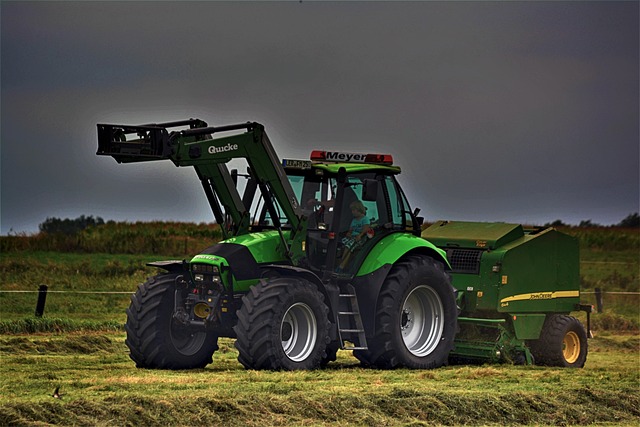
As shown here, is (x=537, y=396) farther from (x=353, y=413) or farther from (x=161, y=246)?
(x=161, y=246)

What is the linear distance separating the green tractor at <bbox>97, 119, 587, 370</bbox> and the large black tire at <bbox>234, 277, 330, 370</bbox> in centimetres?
1

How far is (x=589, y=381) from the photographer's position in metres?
16.2

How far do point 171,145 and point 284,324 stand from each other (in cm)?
270

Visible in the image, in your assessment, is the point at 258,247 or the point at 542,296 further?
the point at 542,296

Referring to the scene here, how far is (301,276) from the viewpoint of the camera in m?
15.8

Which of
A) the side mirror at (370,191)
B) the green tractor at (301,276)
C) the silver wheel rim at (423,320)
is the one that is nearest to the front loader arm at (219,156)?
the green tractor at (301,276)

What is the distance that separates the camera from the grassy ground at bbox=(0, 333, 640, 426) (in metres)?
11.8

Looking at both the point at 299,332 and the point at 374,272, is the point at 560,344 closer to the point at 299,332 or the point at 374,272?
the point at 374,272

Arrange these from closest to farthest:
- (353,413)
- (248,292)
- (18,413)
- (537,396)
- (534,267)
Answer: (18,413) → (353,413) → (537,396) → (248,292) → (534,267)

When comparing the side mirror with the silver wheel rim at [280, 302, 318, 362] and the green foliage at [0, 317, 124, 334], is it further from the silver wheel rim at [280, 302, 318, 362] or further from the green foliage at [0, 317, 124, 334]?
the green foliage at [0, 317, 124, 334]

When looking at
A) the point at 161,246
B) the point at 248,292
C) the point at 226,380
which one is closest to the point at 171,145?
the point at 248,292

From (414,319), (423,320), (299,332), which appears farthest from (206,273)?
(423,320)

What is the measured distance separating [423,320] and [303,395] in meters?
4.87

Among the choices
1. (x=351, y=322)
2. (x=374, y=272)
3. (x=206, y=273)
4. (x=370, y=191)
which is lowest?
(x=351, y=322)
